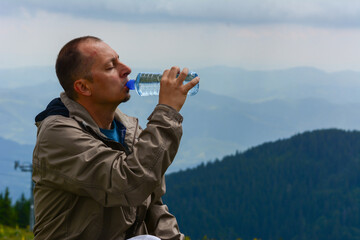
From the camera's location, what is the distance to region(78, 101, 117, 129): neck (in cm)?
340

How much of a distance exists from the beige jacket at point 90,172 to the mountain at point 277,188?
9931 cm

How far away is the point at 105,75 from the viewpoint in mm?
3289

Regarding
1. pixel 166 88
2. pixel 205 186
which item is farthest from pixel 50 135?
pixel 205 186

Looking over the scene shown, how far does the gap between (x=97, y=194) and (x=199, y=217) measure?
4110 inches

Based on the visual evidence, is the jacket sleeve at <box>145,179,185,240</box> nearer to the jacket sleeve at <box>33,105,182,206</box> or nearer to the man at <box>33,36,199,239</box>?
the man at <box>33,36,199,239</box>

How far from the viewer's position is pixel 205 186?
4427 inches

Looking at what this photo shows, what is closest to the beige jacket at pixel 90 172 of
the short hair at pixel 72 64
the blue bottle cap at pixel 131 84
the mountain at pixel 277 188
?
the short hair at pixel 72 64

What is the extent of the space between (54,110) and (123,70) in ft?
1.45

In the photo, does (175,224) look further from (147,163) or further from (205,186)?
(205,186)

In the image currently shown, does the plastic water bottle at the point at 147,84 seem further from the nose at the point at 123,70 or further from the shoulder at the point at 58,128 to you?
the shoulder at the point at 58,128

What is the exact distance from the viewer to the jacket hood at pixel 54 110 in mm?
3377

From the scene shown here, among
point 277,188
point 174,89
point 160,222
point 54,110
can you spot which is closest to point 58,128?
point 54,110

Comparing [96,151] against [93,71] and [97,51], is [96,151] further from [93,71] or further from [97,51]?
[97,51]

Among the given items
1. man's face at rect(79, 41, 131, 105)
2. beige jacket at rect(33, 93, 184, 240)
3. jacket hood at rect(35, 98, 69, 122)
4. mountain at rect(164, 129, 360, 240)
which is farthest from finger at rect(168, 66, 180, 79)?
mountain at rect(164, 129, 360, 240)
